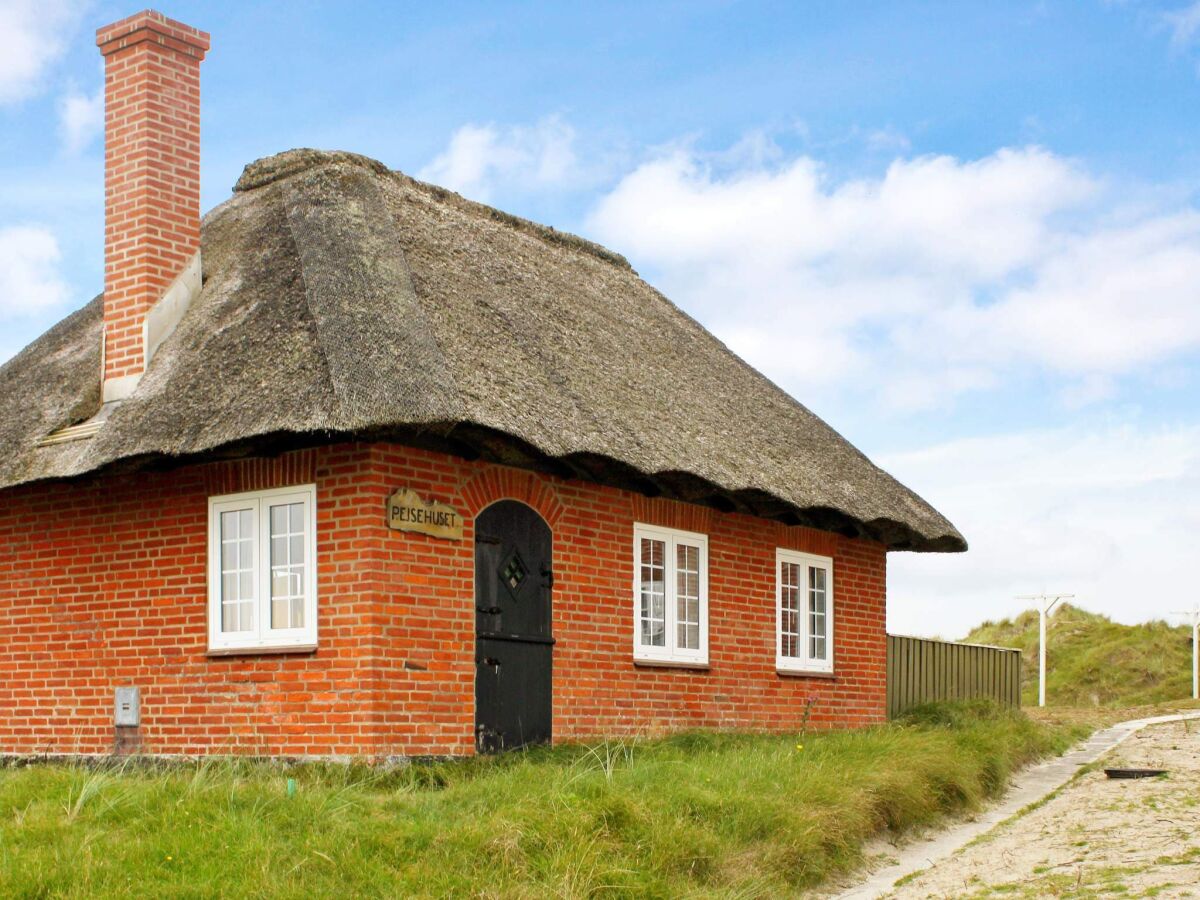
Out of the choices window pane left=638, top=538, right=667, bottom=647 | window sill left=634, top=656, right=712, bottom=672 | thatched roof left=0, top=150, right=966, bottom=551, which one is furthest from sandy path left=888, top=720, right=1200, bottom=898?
thatched roof left=0, top=150, right=966, bottom=551

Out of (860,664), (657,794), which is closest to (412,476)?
(657,794)

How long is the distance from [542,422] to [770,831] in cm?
402

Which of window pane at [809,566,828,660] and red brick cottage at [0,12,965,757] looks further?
window pane at [809,566,828,660]

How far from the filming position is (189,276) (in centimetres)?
1373

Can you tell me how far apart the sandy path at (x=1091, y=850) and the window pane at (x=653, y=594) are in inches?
154

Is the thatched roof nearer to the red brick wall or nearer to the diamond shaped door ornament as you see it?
the red brick wall

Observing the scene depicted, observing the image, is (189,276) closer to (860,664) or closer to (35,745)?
(35,745)

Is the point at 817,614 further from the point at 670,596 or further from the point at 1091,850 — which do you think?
the point at 1091,850

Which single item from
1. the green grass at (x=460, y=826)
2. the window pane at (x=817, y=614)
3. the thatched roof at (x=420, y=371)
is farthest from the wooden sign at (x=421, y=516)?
the window pane at (x=817, y=614)

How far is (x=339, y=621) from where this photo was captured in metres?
11.4

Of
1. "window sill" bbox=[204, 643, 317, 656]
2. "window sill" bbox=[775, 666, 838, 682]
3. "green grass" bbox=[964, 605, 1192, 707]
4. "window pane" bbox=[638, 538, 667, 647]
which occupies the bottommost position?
"green grass" bbox=[964, 605, 1192, 707]

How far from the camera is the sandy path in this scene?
903 cm

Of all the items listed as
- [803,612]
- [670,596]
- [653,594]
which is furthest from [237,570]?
[803,612]

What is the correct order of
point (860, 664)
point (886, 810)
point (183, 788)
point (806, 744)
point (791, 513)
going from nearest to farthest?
point (183, 788) < point (886, 810) < point (806, 744) < point (791, 513) < point (860, 664)
